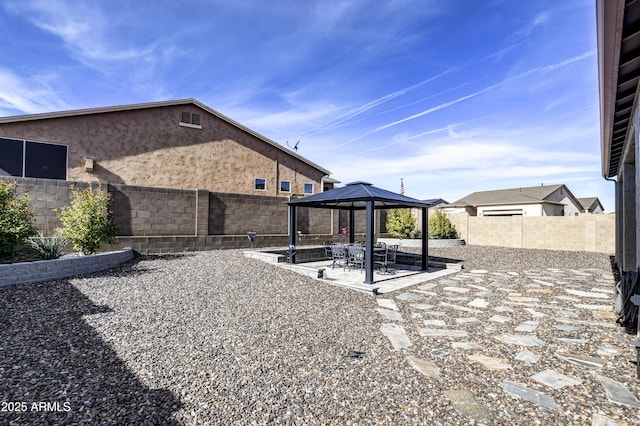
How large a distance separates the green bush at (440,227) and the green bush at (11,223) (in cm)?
1813

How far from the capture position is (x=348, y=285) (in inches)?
285

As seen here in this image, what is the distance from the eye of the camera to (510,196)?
30188 mm

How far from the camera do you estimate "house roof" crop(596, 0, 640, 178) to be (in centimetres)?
295

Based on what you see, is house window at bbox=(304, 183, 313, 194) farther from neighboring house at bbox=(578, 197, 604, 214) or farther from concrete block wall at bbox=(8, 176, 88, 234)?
neighboring house at bbox=(578, 197, 604, 214)

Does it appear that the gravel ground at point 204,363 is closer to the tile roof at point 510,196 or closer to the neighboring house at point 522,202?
the neighboring house at point 522,202

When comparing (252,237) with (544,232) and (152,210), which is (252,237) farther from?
(544,232)

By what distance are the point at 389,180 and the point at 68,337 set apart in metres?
35.8

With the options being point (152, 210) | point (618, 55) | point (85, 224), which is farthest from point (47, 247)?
point (618, 55)

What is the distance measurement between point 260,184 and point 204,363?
15404mm

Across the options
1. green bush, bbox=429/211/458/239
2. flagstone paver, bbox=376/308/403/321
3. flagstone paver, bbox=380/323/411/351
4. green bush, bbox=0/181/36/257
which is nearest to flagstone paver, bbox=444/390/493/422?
flagstone paver, bbox=380/323/411/351

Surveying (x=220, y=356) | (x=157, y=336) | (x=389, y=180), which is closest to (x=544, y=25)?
(x=220, y=356)

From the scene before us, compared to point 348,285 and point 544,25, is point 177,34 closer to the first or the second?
point 348,285

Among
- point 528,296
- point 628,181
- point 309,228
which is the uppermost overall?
point 628,181

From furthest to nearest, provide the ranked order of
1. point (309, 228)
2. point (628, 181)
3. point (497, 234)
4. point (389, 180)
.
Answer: point (389, 180) < point (497, 234) < point (309, 228) < point (628, 181)
